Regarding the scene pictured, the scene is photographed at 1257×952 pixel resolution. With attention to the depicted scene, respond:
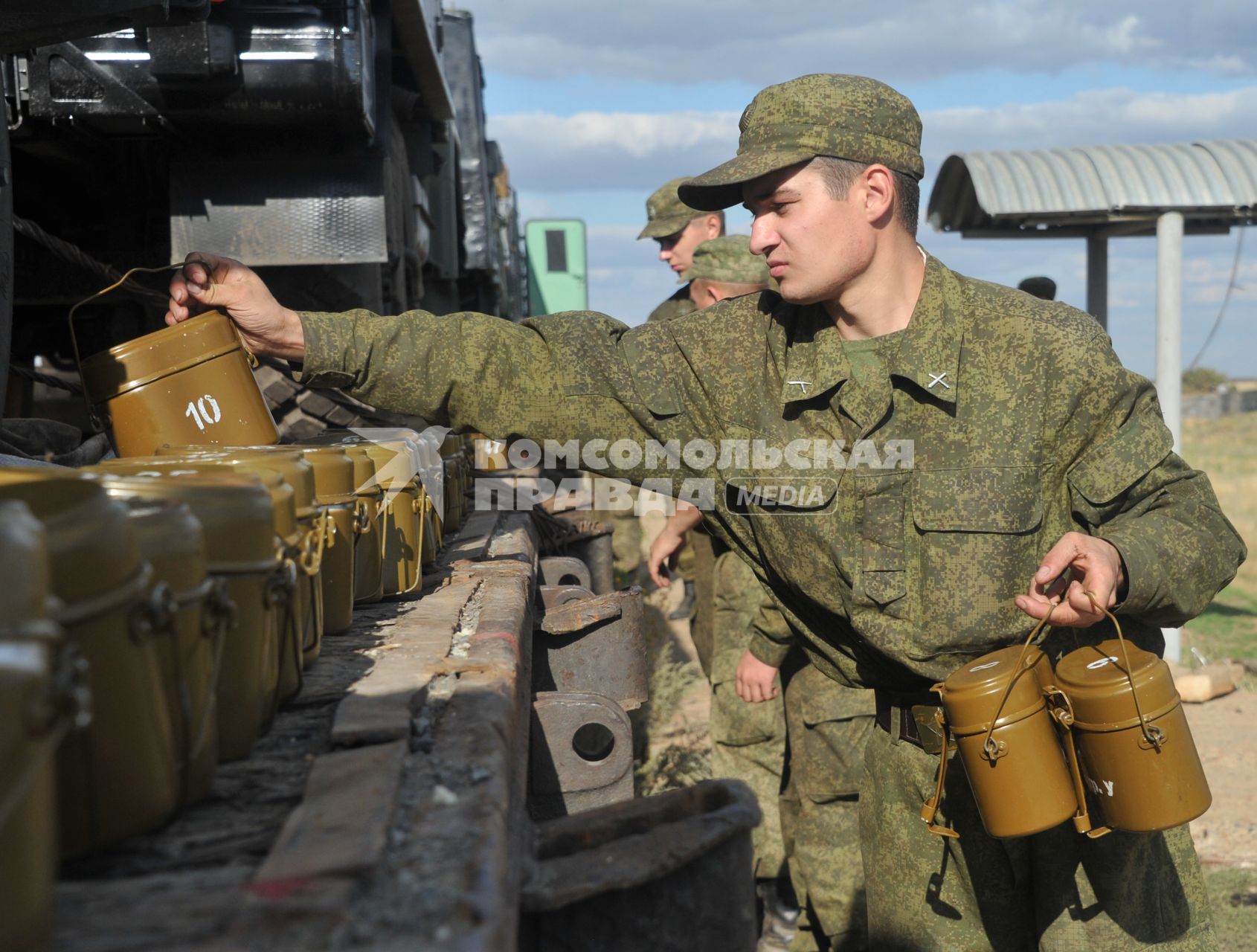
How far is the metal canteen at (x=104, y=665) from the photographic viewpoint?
1199mm

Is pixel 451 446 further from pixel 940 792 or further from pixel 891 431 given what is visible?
pixel 940 792

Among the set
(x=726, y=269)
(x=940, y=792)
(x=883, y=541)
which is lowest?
(x=940, y=792)

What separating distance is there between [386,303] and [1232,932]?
3.84 m

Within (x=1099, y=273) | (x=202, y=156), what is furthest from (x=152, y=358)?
(x=1099, y=273)

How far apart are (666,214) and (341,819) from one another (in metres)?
5.41

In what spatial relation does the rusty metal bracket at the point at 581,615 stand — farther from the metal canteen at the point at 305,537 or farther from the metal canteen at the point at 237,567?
the metal canteen at the point at 237,567

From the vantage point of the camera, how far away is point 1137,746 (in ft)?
7.35

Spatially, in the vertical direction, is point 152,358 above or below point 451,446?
above

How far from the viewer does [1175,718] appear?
2266 mm

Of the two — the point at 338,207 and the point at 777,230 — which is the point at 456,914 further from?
the point at 338,207

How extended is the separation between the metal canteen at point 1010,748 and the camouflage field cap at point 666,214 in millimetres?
4285

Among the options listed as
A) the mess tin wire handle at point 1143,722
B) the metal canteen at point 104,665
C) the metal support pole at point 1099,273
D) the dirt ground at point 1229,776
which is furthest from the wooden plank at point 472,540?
the metal support pole at point 1099,273

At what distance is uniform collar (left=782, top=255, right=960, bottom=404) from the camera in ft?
8.42

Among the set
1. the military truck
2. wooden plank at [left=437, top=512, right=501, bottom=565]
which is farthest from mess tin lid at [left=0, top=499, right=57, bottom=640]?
wooden plank at [left=437, top=512, right=501, bottom=565]
